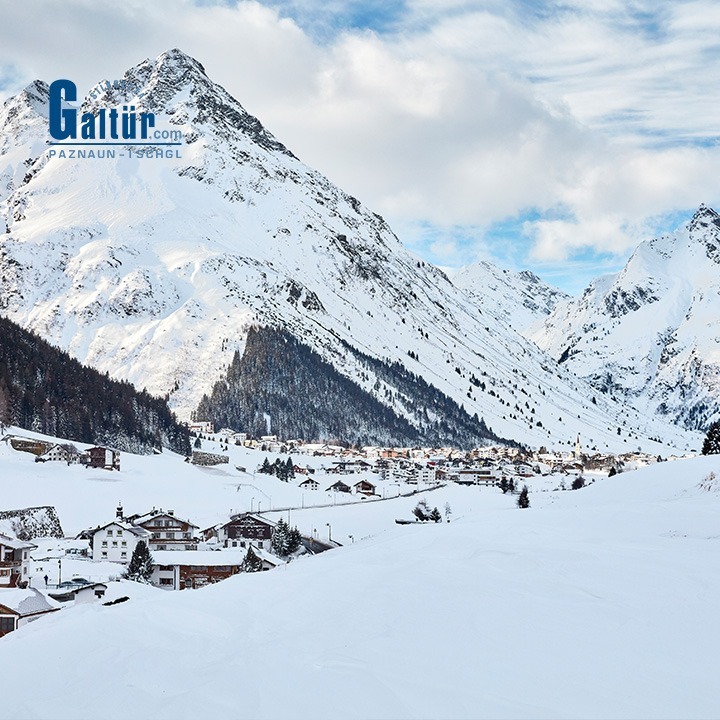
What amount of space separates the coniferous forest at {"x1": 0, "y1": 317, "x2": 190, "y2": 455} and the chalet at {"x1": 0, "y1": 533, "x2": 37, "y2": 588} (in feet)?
198

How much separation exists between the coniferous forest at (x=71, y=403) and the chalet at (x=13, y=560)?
60.3 meters

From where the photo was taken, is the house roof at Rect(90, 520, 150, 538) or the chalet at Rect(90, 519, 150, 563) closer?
the chalet at Rect(90, 519, 150, 563)

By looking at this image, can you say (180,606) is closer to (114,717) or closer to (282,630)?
(282,630)

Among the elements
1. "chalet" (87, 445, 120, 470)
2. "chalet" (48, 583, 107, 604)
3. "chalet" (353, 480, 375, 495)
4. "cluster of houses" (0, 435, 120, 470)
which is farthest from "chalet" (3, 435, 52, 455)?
"chalet" (48, 583, 107, 604)

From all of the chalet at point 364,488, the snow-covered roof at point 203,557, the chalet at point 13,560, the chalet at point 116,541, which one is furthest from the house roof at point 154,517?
the chalet at point 364,488

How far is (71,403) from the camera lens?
382 ft

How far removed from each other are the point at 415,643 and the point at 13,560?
118 ft

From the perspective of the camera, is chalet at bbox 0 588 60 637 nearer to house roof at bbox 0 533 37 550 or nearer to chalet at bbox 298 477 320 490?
house roof at bbox 0 533 37 550

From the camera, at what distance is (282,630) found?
1655 centimetres

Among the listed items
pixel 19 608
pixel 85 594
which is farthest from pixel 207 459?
pixel 19 608

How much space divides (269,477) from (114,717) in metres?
102

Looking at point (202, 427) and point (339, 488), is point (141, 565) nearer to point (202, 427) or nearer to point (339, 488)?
point (339, 488)

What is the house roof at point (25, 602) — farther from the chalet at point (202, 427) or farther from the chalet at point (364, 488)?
the chalet at point (202, 427)

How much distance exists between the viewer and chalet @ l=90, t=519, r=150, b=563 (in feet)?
189
